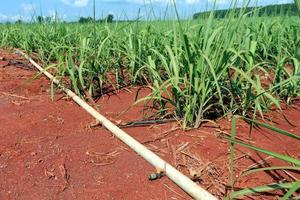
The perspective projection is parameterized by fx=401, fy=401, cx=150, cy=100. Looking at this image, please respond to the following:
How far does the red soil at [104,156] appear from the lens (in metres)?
1.50

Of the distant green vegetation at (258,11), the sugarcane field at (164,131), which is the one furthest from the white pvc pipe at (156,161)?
the distant green vegetation at (258,11)

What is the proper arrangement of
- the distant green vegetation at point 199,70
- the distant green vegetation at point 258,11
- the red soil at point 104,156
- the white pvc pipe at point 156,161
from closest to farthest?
the white pvc pipe at point 156,161
the red soil at point 104,156
the distant green vegetation at point 199,70
the distant green vegetation at point 258,11

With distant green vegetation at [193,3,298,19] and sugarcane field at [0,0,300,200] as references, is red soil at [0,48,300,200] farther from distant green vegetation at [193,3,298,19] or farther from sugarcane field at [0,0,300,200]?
distant green vegetation at [193,3,298,19]

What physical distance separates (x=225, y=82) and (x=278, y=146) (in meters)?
0.53

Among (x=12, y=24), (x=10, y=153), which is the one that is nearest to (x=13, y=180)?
(x=10, y=153)

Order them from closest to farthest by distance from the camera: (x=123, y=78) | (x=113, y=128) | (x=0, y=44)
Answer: (x=113, y=128) < (x=123, y=78) < (x=0, y=44)

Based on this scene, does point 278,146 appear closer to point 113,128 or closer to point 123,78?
point 113,128

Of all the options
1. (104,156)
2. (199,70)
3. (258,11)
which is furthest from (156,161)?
(258,11)

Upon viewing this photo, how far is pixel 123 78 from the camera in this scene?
280cm

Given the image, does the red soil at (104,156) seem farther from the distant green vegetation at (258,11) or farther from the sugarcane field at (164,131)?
the distant green vegetation at (258,11)

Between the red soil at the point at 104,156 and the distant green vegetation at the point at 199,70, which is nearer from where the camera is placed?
the red soil at the point at 104,156

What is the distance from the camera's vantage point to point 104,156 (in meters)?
1.75

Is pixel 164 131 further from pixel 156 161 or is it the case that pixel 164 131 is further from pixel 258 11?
pixel 258 11

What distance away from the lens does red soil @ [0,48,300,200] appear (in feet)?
4.93
